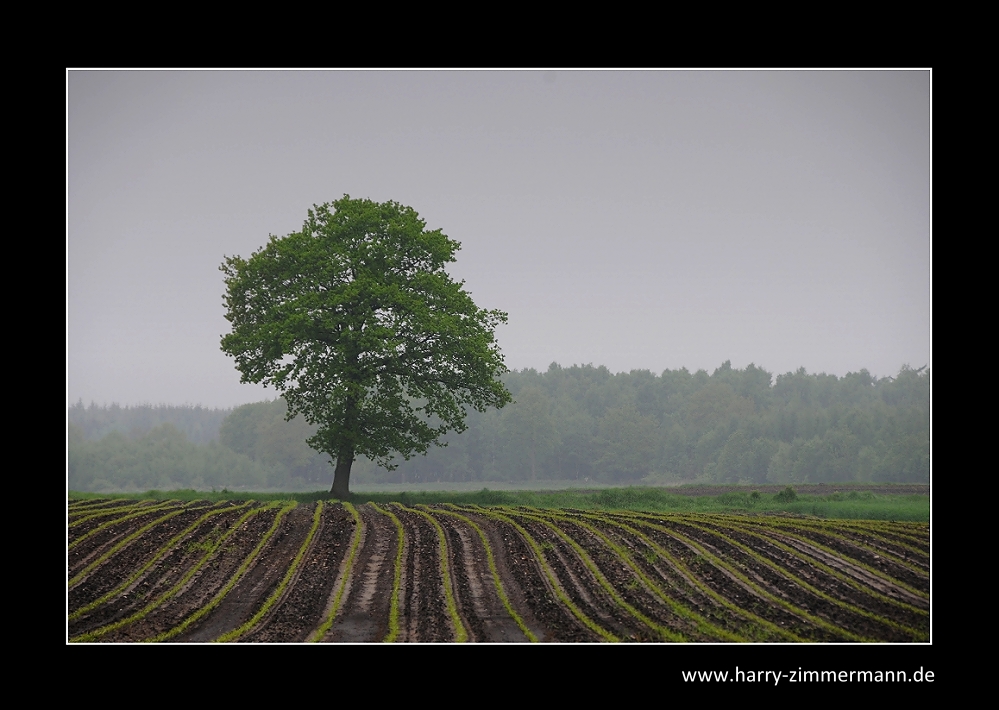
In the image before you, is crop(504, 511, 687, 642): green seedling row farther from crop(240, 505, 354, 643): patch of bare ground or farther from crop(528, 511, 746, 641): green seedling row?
crop(240, 505, 354, 643): patch of bare ground

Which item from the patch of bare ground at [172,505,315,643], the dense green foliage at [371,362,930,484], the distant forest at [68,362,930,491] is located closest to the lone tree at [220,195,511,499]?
the patch of bare ground at [172,505,315,643]

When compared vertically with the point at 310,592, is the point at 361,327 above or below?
above

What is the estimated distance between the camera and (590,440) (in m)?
103

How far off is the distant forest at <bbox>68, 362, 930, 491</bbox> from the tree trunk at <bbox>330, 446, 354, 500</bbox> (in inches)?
2540

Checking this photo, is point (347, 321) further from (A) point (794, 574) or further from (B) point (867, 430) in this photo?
(B) point (867, 430)

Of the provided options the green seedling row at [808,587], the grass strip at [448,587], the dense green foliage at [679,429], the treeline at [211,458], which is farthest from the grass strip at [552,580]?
the treeline at [211,458]

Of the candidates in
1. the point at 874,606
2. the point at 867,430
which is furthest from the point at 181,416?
the point at 874,606

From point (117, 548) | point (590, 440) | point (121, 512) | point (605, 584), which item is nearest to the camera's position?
point (605, 584)

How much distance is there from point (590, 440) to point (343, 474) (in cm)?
7461

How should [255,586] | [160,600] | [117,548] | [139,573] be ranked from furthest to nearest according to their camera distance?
[117,548], [139,573], [255,586], [160,600]

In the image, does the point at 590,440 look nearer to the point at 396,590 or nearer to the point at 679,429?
the point at 679,429

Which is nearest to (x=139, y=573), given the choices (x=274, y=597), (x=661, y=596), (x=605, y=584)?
(x=274, y=597)
